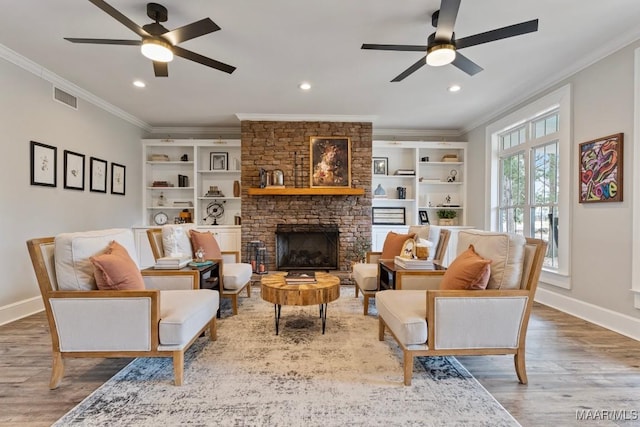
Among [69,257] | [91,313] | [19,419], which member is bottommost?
[19,419]

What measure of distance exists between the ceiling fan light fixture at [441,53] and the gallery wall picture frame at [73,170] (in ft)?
14.5

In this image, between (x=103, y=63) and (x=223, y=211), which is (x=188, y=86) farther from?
(x=223, y=211)

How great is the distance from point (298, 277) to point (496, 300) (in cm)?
169

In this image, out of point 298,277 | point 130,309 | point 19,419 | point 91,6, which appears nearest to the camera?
point 19,419

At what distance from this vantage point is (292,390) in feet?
6.36

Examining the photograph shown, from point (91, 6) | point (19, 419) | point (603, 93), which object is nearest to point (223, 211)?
point (91, 6)

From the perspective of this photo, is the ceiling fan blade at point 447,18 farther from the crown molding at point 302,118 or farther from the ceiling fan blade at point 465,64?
the crown molding at point 302,118

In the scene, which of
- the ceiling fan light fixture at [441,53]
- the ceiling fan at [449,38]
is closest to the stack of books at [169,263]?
the ceiling fan at [449,38]

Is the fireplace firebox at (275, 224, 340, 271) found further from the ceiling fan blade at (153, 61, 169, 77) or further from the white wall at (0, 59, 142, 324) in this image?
the ceiling fan blade at (153, 61, 169, 77)

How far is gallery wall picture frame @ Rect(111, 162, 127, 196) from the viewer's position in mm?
5047

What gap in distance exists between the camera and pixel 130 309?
193cm

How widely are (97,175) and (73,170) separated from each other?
0.50m

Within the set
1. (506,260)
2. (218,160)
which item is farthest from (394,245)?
(218,160)

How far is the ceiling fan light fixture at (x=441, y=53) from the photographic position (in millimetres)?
2486
